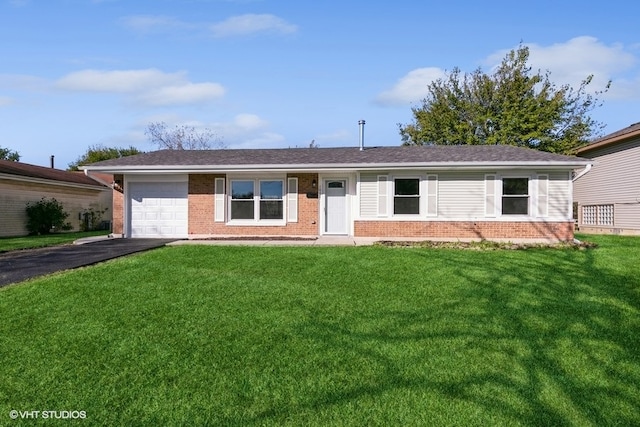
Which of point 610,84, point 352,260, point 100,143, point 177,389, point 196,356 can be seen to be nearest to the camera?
point 177,389

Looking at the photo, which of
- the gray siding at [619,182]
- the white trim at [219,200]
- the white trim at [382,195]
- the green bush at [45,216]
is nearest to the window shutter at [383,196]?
the white trim at [382,195]

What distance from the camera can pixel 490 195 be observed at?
1430cm

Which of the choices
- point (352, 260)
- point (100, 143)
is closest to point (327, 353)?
point (352, 260)

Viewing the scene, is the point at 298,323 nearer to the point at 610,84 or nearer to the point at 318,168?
the point at 318,168

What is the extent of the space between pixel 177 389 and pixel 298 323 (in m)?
1.99

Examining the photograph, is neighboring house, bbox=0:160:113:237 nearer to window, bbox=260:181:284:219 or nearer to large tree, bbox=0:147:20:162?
window, bbox=260:181:284:219

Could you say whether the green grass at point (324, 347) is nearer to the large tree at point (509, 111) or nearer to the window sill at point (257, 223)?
the window sill at point (257, 223)

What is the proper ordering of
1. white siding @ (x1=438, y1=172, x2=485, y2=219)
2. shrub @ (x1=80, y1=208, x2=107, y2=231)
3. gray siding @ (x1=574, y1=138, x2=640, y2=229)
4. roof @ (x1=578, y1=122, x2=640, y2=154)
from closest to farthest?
1. white siding @ (x1=438, y1=172, x2=485, y2=219)
2. roof @ (x1=578, y1=122, x2=640, y2=154)
3. gray siding @ (x1=574, y1=138, x2=640, y2=229)
4. shrub @ (x1=80, y1=208, x2=107, y2=231)

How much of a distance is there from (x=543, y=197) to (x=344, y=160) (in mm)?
6899

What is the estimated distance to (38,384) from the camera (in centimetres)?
385

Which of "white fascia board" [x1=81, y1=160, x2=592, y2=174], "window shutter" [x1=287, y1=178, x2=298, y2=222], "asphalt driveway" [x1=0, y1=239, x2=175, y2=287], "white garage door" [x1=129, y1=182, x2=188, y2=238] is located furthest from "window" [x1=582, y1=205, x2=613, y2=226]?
"asphalt driveway" [x1=0, y1=239, x2=175, y2=287]

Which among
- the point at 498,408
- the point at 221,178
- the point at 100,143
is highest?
the point at 100,143

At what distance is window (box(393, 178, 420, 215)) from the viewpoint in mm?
14527

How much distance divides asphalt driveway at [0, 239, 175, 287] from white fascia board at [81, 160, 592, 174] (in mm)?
2857
